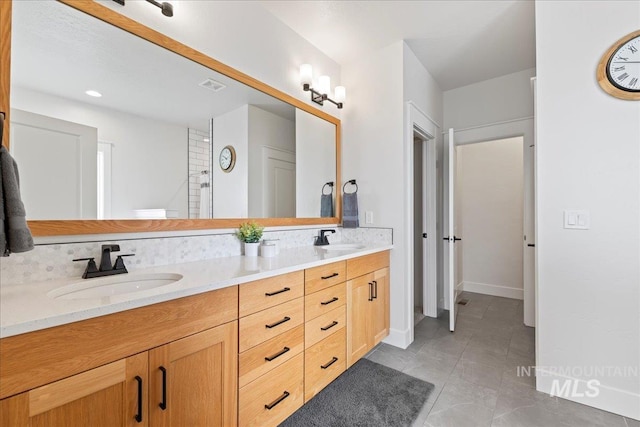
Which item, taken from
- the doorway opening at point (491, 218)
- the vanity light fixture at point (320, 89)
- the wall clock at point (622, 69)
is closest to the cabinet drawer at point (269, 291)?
the vanity light fixture at point (320, 89)

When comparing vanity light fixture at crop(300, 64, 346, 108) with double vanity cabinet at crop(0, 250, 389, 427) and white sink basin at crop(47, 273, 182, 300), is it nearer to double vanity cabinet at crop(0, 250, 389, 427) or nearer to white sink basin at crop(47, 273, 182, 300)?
double vanity cabinet at crop(0, 250, 389, 427)

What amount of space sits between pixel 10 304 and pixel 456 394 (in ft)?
7.35

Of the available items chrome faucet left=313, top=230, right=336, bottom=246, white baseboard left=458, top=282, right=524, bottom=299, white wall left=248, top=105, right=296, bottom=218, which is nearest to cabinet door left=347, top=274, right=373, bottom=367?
chrome faucet left=313, top=230, right=336, bottom=246

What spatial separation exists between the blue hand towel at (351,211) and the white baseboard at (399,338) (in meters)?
1.01

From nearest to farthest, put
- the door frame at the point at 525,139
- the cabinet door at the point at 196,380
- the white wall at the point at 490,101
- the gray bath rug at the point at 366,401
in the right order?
the cabinet door at the point at 196,380 < the gray bath rug at the point at 366,401 < the door frame at the point at 525,139 < the white wall at the point at 490,101

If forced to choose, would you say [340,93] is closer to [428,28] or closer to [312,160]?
[312,160]

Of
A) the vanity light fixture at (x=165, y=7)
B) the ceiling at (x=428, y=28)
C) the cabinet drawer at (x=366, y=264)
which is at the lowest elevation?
the cabinet drawer at (x=366, y=264)

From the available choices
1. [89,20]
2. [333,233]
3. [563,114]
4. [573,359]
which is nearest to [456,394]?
[573,359]

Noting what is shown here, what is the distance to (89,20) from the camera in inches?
49.3

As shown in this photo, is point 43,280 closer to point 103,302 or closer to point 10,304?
point 10,304

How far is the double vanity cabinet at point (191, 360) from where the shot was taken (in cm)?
75

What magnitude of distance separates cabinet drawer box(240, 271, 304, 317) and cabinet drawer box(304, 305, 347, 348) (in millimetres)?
231

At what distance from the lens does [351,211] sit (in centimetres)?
262

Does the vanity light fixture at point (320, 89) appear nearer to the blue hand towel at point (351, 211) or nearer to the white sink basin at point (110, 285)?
the blue hand towel at point (351, 211)
